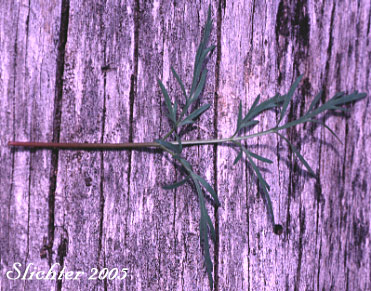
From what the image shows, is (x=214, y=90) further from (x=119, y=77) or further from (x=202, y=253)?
(x=202, y=253)

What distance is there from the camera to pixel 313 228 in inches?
61.4

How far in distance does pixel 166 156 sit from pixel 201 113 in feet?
0.86

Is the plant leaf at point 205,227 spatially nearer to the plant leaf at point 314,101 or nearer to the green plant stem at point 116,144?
the green plant stem at point 116,144

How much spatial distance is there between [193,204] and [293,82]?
762 millimetres

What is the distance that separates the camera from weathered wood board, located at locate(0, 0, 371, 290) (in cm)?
146

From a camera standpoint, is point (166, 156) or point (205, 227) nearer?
point (205, 227)

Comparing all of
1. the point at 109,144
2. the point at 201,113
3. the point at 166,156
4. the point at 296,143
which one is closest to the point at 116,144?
the point at 109,144

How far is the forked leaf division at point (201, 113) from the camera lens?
138cm

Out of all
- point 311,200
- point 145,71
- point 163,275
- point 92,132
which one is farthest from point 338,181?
point 92,132

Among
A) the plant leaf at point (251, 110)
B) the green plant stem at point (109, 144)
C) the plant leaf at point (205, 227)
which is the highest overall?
the plant leaf at point (251, 110)

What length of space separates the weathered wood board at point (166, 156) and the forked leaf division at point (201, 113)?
0.18 ft

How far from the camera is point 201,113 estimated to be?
4.99 ft

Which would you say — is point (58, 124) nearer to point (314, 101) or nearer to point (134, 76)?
point (134, 76)

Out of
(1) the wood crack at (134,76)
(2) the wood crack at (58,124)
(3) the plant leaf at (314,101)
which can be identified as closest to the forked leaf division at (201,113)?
Answer: (3) the plant leaf at (314,101)
